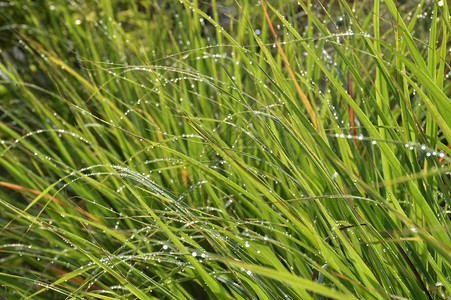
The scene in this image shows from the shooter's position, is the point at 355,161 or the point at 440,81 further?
the point at 355,161

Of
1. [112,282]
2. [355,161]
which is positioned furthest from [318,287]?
[112,282]

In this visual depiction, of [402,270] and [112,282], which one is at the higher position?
[402,270]

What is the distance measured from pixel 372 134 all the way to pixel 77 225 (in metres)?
0.85

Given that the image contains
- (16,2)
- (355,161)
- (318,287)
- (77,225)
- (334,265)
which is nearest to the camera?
(318,287)

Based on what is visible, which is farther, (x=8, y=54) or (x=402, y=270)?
(x=8, y=54)

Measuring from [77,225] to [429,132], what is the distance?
0.88 m

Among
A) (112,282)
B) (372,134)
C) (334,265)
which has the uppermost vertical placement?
(372,134)

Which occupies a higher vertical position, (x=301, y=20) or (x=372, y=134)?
(x=372, y=134)

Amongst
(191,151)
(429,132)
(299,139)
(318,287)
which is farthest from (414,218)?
(191,151)

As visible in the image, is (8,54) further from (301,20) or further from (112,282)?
(112,282)

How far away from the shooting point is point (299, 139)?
106 cm

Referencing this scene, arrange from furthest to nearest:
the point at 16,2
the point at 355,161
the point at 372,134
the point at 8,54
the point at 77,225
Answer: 1. the point at 8,54
2. the point at 16,2
3. the point at 77,225
4. the point at 355,161
5. the point at 372,134

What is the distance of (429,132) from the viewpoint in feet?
3.85

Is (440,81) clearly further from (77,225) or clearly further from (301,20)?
(301,20)
